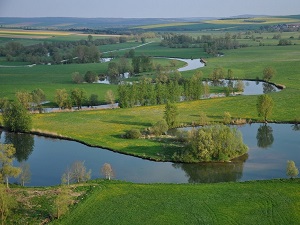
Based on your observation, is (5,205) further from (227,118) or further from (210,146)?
(227,118)

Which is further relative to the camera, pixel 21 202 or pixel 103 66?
pixel 103 66

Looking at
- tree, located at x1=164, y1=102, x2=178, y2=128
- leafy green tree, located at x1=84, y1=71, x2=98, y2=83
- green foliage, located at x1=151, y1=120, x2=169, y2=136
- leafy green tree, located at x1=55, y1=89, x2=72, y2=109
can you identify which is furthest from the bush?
leafy green tree, located at x1=84, y1=71, x2=98, y2=83

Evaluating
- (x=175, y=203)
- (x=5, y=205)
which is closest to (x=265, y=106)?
(x=175, y=203)

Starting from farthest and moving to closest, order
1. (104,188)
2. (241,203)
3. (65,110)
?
(65,110) < (104,188) < (241,203)

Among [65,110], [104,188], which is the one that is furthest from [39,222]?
[65,110]

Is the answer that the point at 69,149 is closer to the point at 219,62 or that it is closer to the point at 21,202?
the point at 21,202

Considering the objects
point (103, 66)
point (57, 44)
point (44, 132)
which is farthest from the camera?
point (57, 44)
